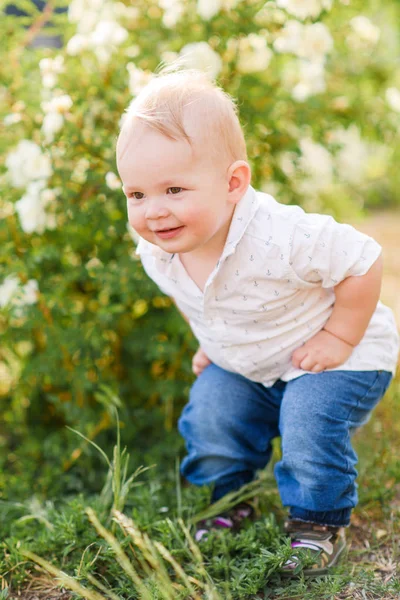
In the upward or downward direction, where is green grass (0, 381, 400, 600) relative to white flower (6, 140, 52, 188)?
downward

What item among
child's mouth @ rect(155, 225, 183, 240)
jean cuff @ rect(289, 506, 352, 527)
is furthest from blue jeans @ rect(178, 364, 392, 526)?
child's mouth @ rect(155, 225, 183, 240)

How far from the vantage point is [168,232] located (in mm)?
1698

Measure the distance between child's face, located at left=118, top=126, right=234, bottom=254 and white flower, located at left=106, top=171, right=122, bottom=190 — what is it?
688 millimetres

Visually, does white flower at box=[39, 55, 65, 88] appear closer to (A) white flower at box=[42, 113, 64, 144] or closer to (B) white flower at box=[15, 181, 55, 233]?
(A) white flower at box=[42, 113, 64, 144]

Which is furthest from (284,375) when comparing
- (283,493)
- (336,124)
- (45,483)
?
(336,124)

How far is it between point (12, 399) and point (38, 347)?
1.01ft

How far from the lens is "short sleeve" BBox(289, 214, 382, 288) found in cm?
173

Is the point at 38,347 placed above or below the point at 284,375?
below

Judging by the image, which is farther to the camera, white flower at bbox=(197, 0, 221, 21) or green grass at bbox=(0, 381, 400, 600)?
white flower at bbox=(197, 0, 221, 21)

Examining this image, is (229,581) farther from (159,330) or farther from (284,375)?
(159,330)

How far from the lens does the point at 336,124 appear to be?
2.79 metres

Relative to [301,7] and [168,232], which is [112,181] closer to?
[168,232]

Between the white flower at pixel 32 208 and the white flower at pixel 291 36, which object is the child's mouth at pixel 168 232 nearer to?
the white flower at pixel 32 208

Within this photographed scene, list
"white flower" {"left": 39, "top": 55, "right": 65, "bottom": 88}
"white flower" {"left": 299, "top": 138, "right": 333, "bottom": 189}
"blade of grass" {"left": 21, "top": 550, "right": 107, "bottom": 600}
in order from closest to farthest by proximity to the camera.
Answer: "blade of grass" {"left": 21, "top": 550, "right": 107, "bottom": 600} → "white flower" {"left": 39, "top": 55, "right": 65, "bottom": 88} → "white flower" {"left": 299, "top": 138, "right": 333, "bottom": 189}
